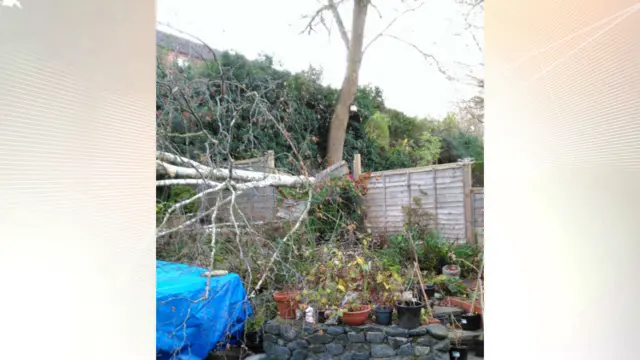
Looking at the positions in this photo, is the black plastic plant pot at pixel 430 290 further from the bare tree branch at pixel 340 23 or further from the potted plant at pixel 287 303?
the bare tree branch at pixel 340 23

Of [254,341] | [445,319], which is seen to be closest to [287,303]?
[254,341]

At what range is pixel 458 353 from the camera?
2615 mm

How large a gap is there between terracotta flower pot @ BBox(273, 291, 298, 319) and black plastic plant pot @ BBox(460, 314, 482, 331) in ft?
3.72

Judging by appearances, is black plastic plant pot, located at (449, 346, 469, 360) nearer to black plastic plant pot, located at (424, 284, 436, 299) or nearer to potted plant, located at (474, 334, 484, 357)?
potted plant, located at (474, 334, 484, 357)

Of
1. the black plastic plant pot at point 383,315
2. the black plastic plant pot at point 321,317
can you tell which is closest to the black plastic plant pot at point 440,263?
the black plastic plant pot at point 383,315

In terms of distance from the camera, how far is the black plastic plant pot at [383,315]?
2.65m

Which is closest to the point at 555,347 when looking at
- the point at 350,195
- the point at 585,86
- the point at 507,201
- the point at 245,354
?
the point at 507,201

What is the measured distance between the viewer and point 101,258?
933 mm

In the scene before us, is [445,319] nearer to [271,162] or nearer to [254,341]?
[254,341]

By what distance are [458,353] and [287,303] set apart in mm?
1138

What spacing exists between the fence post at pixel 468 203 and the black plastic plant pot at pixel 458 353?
1.54 metres

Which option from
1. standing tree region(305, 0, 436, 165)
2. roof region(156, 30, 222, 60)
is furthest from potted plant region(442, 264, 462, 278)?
roof region(156, 30, 222, 60)

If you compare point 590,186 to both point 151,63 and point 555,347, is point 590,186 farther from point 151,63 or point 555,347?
point 151,63

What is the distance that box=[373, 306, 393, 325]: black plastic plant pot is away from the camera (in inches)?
104
